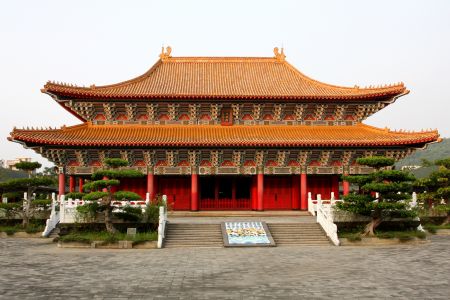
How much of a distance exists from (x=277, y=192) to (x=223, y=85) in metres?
9.64

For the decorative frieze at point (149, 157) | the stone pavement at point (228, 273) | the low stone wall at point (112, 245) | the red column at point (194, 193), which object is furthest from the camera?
the red column at point (194, 193)

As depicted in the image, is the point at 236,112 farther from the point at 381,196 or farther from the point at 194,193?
the point at 381,196

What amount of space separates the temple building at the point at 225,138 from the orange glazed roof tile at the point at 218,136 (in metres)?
0.07

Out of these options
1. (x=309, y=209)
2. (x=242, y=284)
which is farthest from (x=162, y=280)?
(x=309, y=209)

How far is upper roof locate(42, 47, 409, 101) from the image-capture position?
105ft

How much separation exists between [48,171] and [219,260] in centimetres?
8658

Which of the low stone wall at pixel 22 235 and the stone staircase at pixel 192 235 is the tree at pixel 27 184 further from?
the stone staircase at pixel 192 235

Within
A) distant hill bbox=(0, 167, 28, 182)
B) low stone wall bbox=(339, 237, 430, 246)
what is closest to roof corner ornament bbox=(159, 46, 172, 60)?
low stone wall bbox=(339, 237, 430, 246)

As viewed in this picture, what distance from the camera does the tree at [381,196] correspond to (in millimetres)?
23344

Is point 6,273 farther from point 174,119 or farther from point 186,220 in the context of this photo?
point 174,119

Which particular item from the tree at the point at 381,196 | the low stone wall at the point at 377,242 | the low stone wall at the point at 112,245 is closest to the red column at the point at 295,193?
the tree at the point at 381,196

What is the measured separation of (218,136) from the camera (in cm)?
3186

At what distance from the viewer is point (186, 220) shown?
91.9 ft

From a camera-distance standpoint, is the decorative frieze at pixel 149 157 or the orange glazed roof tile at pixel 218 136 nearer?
the orange glazed roof tile at pixel 218 136
